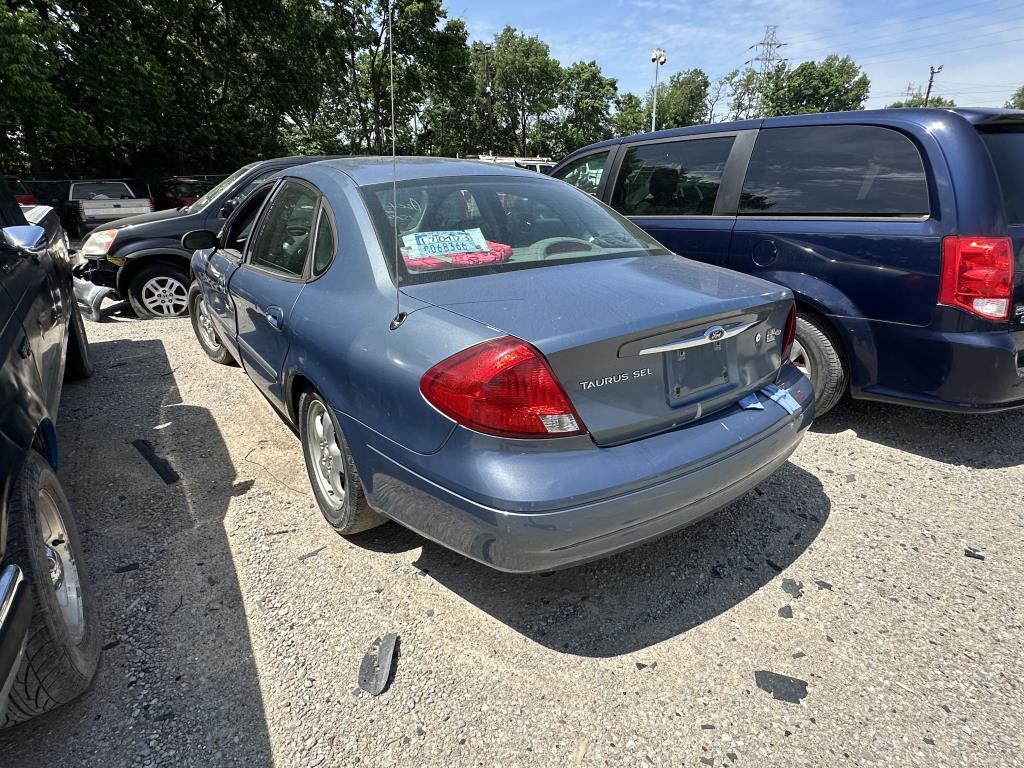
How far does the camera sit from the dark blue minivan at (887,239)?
2.97 meters

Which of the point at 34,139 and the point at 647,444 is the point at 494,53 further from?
the point at 647,444

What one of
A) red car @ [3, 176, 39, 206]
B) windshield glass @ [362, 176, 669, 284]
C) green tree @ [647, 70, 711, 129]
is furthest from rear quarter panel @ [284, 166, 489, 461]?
green tree @ [647, 70, 711, 129]

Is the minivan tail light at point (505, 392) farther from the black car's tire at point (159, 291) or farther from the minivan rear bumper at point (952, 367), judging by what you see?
the black car's tire at point (159, 291)

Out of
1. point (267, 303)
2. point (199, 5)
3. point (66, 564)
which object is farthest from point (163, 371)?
point (199, 5)

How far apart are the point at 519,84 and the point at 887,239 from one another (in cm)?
5008

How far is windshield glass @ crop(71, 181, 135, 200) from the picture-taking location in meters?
15.6

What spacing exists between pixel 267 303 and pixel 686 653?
246 cm

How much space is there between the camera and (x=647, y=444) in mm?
1971

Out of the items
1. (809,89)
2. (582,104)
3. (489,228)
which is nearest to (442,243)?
(489,228)

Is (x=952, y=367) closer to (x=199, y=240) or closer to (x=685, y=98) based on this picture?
(x=199, y=240)

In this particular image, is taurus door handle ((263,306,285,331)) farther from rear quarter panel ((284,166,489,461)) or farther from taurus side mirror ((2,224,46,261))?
taurus side mirror ((2,224,46,261))

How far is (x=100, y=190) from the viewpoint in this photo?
1572 centimetres

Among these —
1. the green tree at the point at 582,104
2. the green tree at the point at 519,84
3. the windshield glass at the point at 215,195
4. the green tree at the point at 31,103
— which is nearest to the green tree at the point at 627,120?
the green tree at the point at 582,104

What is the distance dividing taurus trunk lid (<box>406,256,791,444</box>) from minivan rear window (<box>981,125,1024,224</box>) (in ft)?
5.39
